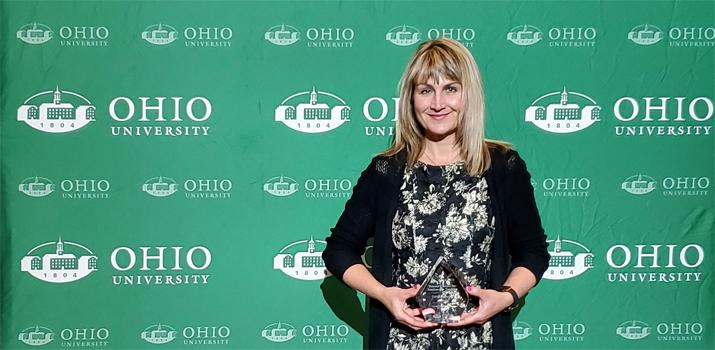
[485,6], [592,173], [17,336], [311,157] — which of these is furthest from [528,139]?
[17,336]

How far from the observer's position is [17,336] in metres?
2.33

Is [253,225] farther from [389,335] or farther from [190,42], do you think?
[389,335]

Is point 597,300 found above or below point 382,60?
below

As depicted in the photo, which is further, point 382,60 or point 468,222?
point 382,60

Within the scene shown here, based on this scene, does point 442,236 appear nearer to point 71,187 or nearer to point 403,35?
point 403,35

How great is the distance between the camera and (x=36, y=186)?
2283 millimetres

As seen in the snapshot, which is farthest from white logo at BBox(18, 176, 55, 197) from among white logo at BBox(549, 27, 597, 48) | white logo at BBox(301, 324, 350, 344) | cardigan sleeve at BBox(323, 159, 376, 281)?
white logo at BBox(549, 27, 597, 48)

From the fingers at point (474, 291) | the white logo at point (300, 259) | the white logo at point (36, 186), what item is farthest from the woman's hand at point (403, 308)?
the white logo at point (36, 186)

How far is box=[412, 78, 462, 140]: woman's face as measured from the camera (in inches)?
63.9

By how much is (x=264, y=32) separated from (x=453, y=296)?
1125 millimetres

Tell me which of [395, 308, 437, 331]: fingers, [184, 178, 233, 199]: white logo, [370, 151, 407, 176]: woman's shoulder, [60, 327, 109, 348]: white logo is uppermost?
[370, 151, 407, 176]: woman's shoulder

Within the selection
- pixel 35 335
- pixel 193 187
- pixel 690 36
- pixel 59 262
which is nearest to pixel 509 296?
pixel 193 187

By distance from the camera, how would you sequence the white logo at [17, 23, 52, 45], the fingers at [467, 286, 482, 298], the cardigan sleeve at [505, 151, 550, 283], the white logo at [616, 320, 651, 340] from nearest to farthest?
1. the fingers at [467, 286, 482, 298]
2. the cardigan sleeve at [505, 151, 550, 283]
3. the white logo at [17, 23, 52, 45]
4. the white logo at [616, 320, 651, 340]

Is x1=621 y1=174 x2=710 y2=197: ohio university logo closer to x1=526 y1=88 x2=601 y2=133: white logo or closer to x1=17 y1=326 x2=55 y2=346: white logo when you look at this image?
x1=526 y1=88 x2=601 y2=133: white logo
